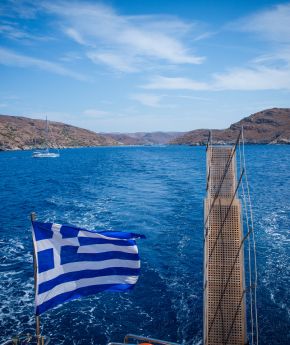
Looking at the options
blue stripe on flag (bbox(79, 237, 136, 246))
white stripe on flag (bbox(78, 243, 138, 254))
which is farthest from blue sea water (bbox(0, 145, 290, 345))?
blue stripe on flag (bbox(79, 237, 136, 246))

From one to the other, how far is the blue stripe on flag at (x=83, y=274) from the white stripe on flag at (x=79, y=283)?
8 centimetres

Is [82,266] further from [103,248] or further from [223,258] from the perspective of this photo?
[223,258]

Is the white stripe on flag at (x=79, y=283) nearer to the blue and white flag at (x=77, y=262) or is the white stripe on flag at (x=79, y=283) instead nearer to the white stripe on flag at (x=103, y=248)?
the blue and white flag at (x=77, y=262)

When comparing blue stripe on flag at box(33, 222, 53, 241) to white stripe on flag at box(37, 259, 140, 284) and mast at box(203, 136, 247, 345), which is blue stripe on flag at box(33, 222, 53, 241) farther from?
mast at box(203, 136, 247, 345)

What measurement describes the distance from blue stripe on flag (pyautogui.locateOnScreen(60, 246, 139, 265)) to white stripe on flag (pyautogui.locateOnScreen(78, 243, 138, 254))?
0.09 metres

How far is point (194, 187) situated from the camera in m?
51.4

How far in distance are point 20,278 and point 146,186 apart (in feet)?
119

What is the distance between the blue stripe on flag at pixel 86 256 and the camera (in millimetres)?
8508

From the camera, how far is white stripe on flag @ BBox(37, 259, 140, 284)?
8.09 meters

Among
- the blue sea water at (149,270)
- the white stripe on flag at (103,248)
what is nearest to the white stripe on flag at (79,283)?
the white stripe on flag at (103,248)

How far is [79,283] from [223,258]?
24.6ft

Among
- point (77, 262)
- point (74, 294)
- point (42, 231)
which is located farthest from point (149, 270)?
point (42, 231)

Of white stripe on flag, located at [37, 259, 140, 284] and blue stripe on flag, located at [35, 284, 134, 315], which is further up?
white stripe on flag, located at [37, 259, 140, 284]

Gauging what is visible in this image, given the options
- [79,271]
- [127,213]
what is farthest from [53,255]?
[127,213]
